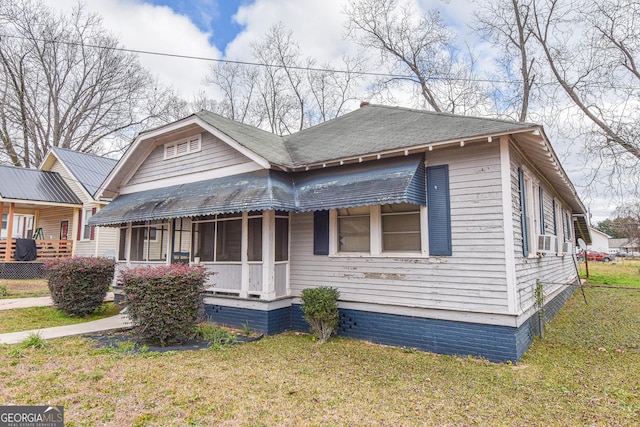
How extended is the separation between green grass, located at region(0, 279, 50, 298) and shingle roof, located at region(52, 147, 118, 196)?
486 centimetres

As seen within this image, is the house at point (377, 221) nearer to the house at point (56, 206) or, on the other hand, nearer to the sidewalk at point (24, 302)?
the sidewalk at point (24, 302)

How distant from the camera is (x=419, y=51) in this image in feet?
68.9

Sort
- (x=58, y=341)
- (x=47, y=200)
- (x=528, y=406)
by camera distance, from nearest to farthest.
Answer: (x=528, y=406) → (x=58, y=341) → (x=47, y=200)

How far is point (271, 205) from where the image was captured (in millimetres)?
6863

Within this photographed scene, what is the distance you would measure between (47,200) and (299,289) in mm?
15625

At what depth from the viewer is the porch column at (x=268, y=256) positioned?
299 inches

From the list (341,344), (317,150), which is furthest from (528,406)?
(317,150)

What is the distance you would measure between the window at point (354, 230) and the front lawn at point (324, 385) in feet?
6.39

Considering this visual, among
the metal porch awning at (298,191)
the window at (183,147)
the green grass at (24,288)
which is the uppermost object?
the window at (183,147)

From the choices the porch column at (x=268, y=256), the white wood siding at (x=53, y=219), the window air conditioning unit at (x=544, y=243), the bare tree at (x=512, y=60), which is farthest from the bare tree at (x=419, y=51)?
the white wood siding at (x=53, y=219)

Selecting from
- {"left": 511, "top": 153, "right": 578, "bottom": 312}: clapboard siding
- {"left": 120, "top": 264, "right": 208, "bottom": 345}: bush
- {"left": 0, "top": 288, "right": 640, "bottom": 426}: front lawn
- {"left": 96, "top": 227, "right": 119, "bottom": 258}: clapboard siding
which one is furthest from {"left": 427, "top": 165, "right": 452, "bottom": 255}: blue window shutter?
{"left": 96, "top": 227, "right": 119, "bottom": 258}: clapboard siding

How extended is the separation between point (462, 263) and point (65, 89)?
102ft

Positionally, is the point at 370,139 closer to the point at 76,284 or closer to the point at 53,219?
the point at 76,284

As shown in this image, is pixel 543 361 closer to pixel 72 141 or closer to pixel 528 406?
pixel 528 406
